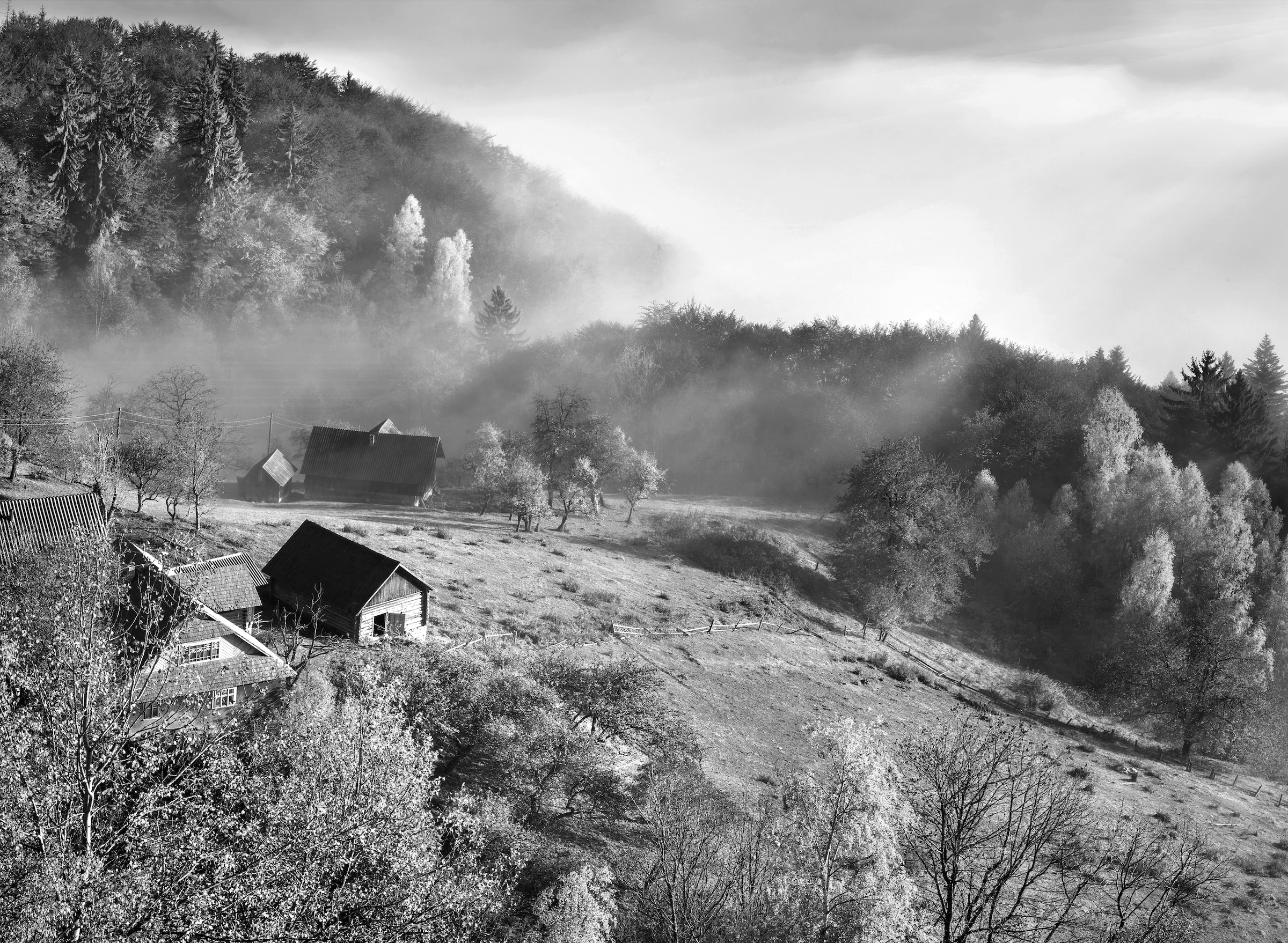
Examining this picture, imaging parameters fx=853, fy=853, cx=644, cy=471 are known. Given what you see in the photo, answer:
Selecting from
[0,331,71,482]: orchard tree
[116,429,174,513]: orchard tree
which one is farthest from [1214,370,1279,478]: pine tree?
[0,331,71,482]: orchard tree

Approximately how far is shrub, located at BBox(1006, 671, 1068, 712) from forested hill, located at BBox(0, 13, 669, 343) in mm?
77851

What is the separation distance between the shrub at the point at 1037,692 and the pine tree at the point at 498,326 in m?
70.7

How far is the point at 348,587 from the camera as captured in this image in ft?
129

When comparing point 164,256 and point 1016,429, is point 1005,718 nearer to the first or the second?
point 1016,429

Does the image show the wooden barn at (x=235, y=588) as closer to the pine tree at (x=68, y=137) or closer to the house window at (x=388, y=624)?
the house window at (x=388, y=624)

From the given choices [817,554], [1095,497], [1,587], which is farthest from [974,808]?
[1095,497]

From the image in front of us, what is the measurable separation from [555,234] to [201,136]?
5023cm

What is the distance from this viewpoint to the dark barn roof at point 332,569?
128ft

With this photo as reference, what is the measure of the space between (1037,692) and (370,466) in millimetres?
53006

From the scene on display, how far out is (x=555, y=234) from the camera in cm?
12838

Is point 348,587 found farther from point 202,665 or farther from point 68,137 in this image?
point 68,137

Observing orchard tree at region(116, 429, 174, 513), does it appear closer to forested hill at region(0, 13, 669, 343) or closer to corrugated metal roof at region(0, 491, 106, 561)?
corrugated metal roof at region(0, 491, 106, 561)

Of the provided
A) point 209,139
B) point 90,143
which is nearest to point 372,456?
point 209,139

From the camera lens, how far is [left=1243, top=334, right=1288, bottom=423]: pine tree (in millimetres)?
85125
